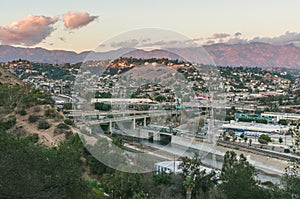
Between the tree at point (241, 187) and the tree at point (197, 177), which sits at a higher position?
the tree at point (241, 187)

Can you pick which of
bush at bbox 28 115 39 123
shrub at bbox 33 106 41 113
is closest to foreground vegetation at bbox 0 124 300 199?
bush at bbox 28 115 39 123

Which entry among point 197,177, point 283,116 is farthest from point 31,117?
point 283,116

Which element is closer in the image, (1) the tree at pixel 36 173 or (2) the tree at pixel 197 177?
(1) the tree at pixel 36 173

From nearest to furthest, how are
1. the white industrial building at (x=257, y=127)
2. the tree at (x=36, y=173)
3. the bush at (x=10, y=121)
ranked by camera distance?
the tree at (x=36, y=173)
the bush at (x=10, y=121)
the white industrial building at (x=257, y=127)

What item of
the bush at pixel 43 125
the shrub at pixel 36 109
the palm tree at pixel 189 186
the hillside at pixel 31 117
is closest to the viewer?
the palm tree at pixel 189 186

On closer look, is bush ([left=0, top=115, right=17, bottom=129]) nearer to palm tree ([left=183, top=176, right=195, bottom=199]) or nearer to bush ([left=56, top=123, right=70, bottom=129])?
bush ([left=56, top=123, right=70, bottom=129])

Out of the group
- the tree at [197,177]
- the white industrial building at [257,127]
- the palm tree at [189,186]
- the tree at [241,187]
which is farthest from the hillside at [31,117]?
the white industrial building at [257,127]

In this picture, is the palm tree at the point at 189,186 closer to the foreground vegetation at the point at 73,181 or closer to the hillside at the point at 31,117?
the foreground vegetation at the point at 73,181

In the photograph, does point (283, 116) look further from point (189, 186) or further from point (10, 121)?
point (189, 186)

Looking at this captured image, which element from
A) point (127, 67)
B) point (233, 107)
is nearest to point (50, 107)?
point (127, 67)

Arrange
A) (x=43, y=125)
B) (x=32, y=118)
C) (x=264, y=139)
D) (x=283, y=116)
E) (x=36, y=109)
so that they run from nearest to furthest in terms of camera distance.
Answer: (x=43, y=125) → (x=32, y=118) → (x=36, y=109) → (x=264, y=139) → (x=283, y=116)

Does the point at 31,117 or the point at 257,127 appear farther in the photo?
the point at 257,127
